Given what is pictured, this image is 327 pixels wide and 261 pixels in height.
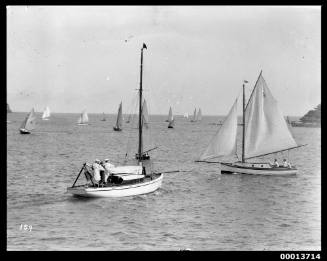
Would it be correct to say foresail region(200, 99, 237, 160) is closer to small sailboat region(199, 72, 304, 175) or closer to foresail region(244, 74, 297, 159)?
small sailboat region(199, 72, 304, 175)

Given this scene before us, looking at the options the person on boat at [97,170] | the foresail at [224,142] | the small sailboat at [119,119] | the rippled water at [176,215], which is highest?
the small sailboat at [119,119]

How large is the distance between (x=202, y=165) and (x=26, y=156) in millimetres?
25527

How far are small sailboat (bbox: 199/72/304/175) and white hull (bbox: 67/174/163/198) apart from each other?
14229 millimetres

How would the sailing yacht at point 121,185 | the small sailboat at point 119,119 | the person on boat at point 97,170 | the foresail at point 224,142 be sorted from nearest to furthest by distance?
the person on boat at point 97,170 < the sailing yacht at point 121,185 < the foresail at point 224,142 < the small sailboat at point 119,119

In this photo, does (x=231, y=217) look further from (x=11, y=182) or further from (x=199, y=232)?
(x=11, y=182)

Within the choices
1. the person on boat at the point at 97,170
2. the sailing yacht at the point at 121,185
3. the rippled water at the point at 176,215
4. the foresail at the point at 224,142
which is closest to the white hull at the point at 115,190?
the sailing yacht at the point at 121,185

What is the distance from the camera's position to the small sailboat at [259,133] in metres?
51.0

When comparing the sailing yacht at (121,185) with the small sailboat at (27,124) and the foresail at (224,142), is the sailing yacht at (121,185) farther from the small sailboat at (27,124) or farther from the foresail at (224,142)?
the small sailboat at (27,124)

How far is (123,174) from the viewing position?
36.4m

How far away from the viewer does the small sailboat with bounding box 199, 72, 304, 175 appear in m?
51.0

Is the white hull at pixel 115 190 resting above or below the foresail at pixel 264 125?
below

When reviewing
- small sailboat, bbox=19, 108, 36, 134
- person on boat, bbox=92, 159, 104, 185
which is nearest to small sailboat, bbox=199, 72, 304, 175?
person on boat, bbox=92, 159, 104, 185
